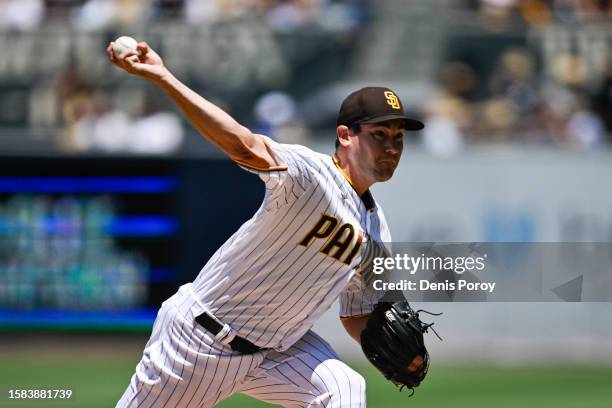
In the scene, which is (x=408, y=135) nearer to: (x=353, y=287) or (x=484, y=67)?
(x=484, y=67)

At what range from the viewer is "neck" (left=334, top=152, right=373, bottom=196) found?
503cm

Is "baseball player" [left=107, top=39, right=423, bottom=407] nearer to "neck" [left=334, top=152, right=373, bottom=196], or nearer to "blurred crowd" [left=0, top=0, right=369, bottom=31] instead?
"neck" [left=334, top=152, right=373, bottom=196]

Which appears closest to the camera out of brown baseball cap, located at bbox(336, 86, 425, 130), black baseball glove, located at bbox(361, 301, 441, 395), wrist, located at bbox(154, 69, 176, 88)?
wrist, located at bbox(154, 69, 176, 88)

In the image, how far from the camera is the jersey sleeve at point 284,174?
4.59 meters

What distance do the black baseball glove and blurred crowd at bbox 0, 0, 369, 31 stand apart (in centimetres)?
851

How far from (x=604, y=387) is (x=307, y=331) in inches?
202

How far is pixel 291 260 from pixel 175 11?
30.6ft

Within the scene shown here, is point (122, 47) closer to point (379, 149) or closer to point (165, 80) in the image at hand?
point (165, 80)

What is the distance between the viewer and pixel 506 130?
12.7 meters

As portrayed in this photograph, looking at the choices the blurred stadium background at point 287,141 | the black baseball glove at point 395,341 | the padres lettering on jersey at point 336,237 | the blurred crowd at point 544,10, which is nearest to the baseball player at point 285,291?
the padres lettering on jersey at point 336,237

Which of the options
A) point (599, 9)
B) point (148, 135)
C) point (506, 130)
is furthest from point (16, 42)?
point (599, 9)

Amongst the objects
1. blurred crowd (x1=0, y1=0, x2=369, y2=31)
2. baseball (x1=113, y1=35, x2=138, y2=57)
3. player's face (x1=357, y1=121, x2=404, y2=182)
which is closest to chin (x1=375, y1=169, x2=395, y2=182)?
player's face (x1=357, y1=121, x2=404, y2=182)

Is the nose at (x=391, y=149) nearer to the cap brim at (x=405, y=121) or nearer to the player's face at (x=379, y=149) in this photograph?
the player's face at (x=379, y=149)

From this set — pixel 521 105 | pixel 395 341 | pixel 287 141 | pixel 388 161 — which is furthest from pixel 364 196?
pixel 521 105
